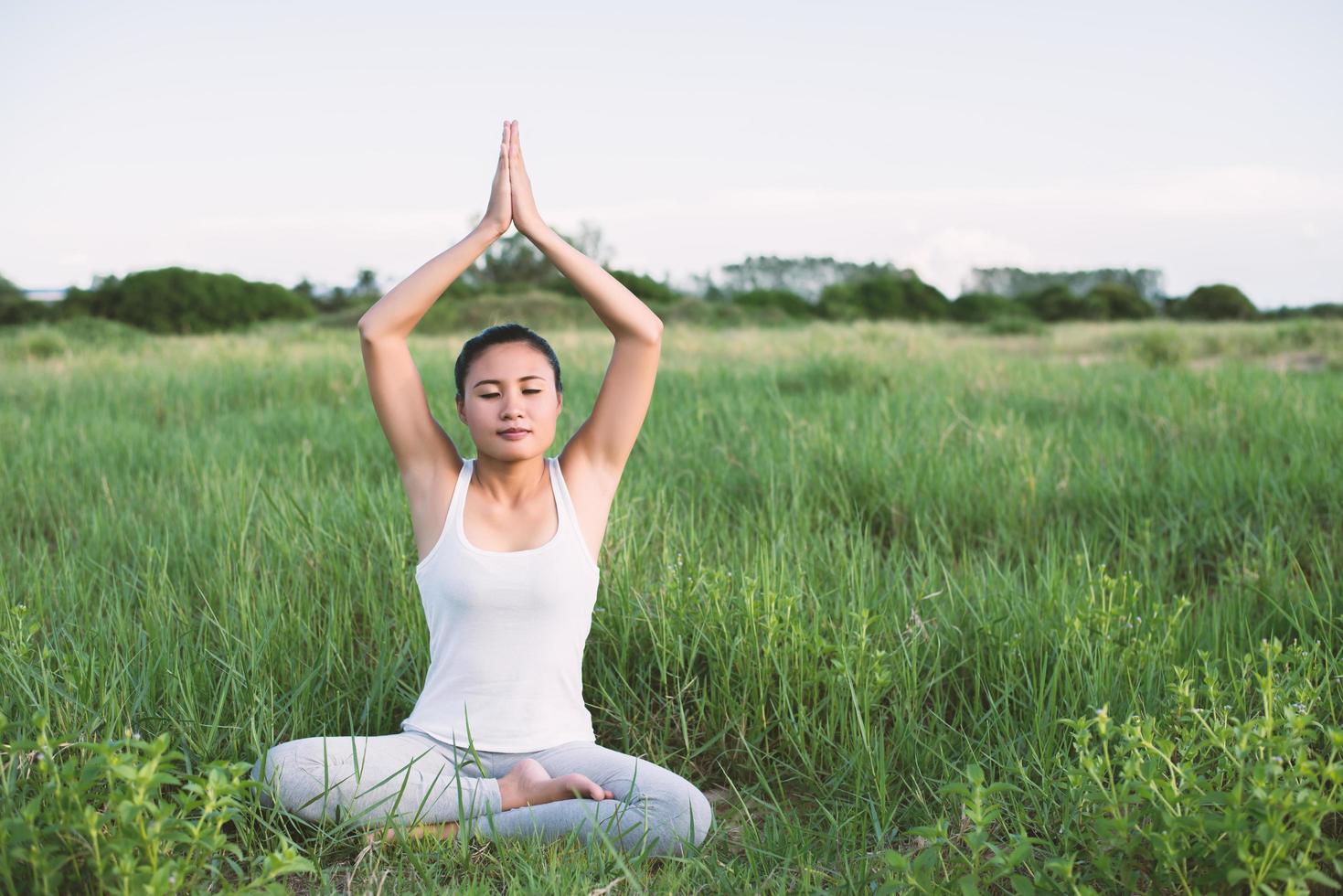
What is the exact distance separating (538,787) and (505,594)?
394mm

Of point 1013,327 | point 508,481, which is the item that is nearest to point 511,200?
point 508,481

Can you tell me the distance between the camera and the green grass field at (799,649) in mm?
1782

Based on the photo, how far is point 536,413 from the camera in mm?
2201

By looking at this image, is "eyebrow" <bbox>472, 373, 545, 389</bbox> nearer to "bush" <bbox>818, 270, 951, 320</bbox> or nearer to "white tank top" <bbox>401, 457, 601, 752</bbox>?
"white tank top" <bbox>401, 457, 601, 752</bbox>

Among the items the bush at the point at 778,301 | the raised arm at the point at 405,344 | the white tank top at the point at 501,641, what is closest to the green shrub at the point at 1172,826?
the white tank top at the point at 501,641

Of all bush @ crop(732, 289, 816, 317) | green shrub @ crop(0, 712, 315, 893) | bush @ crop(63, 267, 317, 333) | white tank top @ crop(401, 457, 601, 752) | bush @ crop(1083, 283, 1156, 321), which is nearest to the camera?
green shrub @ crop(0, 712, 315, 893)

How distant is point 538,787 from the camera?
6.73 feet

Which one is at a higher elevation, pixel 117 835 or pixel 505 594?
A: pixel 505 594

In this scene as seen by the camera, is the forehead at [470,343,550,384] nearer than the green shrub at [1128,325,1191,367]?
Yes

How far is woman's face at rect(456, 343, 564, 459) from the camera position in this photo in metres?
2.18

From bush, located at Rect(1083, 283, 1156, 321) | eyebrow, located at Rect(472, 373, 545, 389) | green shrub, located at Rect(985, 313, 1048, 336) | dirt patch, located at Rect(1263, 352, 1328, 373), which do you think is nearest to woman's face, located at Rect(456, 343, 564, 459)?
eyebrow, located at Rect(472, 373, 545, 389)

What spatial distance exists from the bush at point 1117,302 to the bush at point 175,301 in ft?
56.2

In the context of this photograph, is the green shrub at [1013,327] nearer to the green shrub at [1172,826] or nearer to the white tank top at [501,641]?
the green shrub at [1172,826]

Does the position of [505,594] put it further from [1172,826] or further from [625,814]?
[1172,826]
